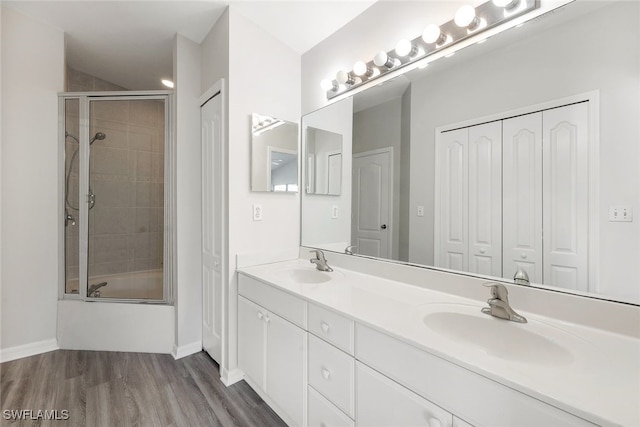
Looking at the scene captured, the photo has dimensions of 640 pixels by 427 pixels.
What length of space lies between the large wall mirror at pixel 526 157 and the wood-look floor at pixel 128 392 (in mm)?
1268

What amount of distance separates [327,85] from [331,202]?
828 mm

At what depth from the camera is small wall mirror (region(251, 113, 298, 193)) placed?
1.89 meters

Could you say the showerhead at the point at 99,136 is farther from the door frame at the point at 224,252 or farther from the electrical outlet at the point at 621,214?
the electrical outlet at the point at 621,214

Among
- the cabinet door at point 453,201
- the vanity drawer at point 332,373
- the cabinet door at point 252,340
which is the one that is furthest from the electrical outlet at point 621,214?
the cabinet door at point 252,340

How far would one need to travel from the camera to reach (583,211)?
96 cm

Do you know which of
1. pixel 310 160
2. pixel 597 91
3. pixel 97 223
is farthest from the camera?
pixel 97 223

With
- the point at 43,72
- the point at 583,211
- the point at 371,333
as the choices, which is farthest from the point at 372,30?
the point at 43,72

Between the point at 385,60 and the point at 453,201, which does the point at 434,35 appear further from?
the point at 453,201

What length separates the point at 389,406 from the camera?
915 millimetres

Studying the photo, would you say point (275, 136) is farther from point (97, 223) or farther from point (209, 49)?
point (97, 223)

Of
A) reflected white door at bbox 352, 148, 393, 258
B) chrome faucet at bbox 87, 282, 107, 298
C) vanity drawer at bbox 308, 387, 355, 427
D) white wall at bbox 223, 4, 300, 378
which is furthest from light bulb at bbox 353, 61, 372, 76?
chrome faucet at bbox 87, 282, 107, 298

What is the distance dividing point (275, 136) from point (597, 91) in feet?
5.44

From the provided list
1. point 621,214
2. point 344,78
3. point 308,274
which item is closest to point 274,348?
point 308,274

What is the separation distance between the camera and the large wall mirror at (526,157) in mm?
903
